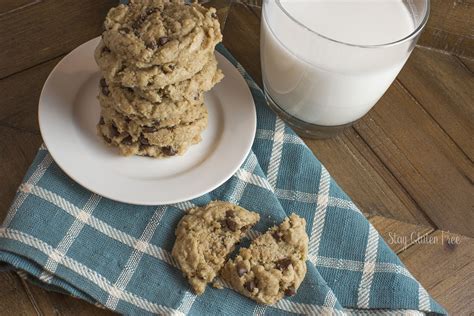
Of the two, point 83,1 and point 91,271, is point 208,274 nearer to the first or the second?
point 91,271

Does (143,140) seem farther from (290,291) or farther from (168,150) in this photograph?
(290,291)

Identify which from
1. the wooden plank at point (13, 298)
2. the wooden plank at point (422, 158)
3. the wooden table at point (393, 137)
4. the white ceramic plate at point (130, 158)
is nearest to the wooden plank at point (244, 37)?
the wooden table at point (393, 137)

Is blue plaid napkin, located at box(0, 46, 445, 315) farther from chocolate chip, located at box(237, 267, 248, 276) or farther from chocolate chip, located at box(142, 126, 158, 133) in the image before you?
chocolate chip, located at box(142, 126, 158, 133)

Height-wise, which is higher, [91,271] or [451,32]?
[451,32]

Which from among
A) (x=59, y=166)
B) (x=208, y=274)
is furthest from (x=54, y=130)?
(x=208, y=274)

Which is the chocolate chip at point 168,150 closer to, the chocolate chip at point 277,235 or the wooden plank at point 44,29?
the chocolate chip at point 277,235

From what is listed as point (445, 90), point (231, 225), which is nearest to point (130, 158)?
point (231, 225)
